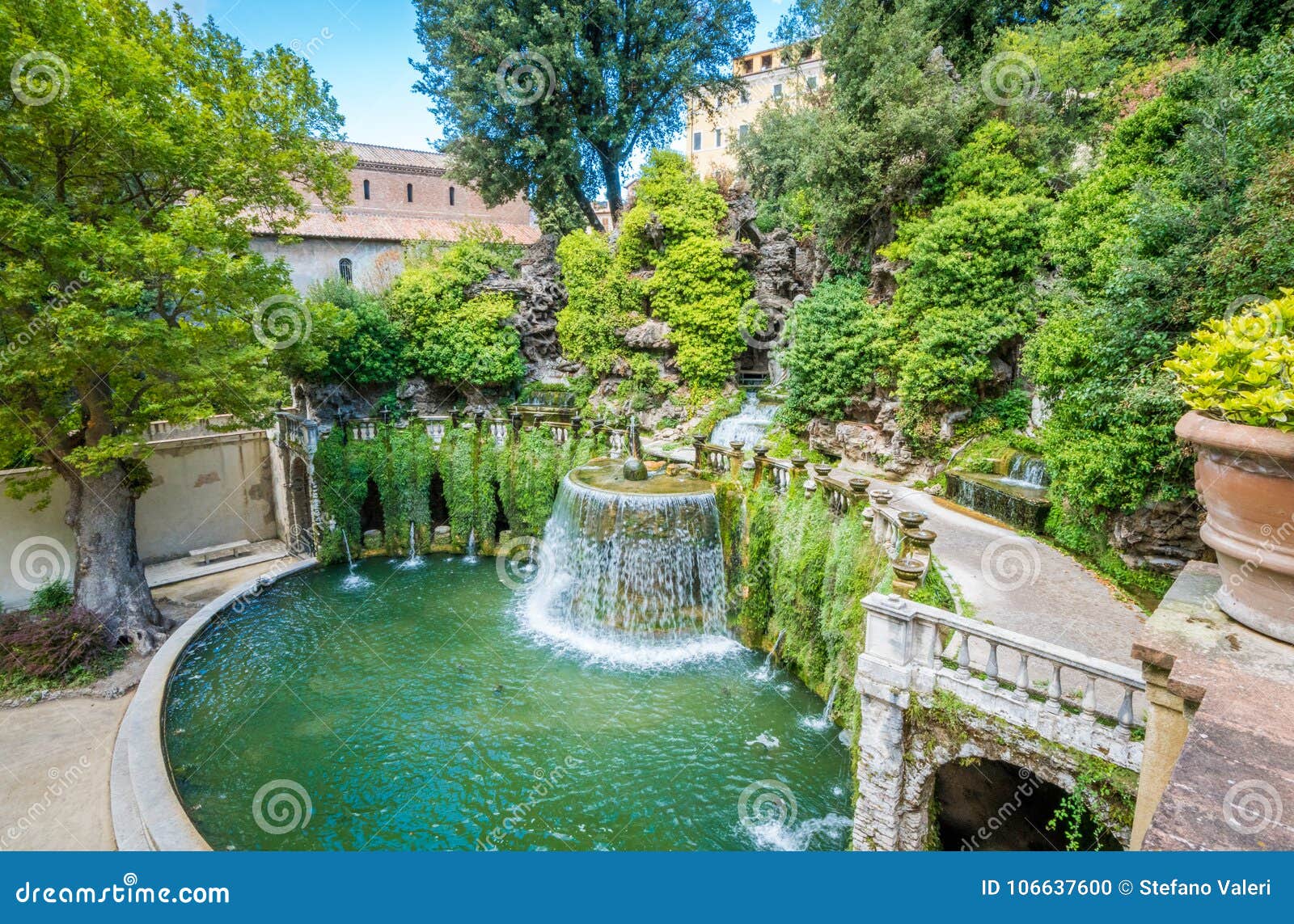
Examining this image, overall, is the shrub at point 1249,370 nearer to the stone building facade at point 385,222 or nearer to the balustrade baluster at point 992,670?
the balustrade baluster at point 992,670

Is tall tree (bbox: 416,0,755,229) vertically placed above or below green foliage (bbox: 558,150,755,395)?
above

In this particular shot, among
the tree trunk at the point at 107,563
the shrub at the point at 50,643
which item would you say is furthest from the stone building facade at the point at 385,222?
the shrub at the point at 50,643

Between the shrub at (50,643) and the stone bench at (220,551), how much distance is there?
4.52m

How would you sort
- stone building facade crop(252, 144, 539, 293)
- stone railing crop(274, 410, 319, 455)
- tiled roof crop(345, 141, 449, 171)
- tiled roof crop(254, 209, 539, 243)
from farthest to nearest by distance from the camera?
tiled roof crop(345, 141, 449, 171)
tiled roof crop(254, 209, 539, 243)
stone building facade crop(252, 144, 539, 293)
stone railing crop(274, 410, 319, 455)

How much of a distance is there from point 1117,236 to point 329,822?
1435 cm

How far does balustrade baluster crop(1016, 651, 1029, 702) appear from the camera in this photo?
18.3 ft

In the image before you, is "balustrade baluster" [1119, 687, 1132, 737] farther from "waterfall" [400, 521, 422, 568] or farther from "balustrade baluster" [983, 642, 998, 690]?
"waterfall" [400, 521, 422, 568]

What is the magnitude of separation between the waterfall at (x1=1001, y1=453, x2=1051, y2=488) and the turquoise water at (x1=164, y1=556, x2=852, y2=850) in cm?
596

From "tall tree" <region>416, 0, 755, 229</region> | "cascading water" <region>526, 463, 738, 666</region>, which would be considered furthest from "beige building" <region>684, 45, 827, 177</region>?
"cascading water" <region>526, 463, 738, 666</region>

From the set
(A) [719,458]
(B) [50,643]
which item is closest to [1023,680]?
(A) [719,458]

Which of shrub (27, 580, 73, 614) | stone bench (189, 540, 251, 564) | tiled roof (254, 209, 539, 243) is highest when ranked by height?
tiled roof (254, 209, 539, 243)

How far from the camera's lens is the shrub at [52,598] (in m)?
11.8

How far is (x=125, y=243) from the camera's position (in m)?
9.54

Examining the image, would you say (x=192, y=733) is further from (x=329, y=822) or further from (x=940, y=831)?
(x=940, y=831)
